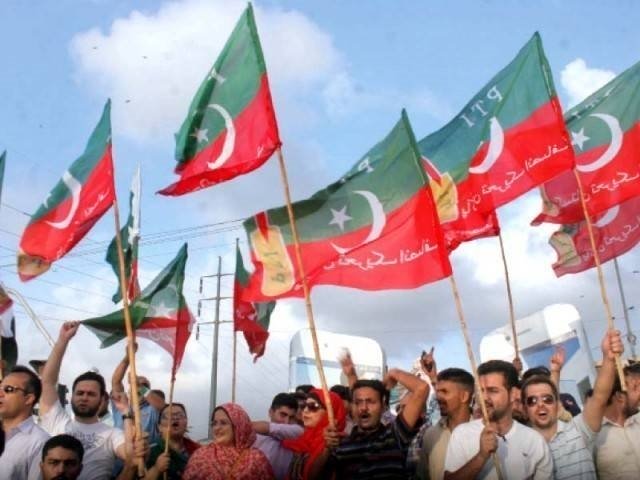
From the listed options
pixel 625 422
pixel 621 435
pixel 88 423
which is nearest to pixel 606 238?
pixel 625 422

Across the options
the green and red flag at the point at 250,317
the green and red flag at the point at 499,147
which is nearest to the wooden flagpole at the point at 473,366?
the green and red flag at the point at 499,147

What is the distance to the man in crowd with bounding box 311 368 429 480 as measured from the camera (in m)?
5.16

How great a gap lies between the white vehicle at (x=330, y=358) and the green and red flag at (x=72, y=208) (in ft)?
23.5

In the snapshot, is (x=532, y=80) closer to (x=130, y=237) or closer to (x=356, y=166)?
(x=356, y=166)

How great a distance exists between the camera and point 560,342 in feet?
41.6

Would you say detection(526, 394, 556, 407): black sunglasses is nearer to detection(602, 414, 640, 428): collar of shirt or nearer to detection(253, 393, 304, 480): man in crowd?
detection(602, 414, 640, 428): collar of shirt

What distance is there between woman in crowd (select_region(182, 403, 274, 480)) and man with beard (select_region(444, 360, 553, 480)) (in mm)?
1438

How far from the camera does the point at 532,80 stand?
25.7ft

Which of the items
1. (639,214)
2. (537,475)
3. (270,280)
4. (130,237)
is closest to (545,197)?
(639,214)

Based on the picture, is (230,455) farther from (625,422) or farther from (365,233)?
(625,422)

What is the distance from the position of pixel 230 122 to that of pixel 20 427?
10.1ft

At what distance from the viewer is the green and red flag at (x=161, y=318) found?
333 inches

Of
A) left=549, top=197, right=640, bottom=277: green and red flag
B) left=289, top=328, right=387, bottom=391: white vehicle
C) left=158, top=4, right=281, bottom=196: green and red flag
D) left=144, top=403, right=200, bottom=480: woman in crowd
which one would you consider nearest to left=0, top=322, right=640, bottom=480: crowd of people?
left=144, top=403, right=200, bottom=480: woman in crowd

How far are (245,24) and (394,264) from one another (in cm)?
263
